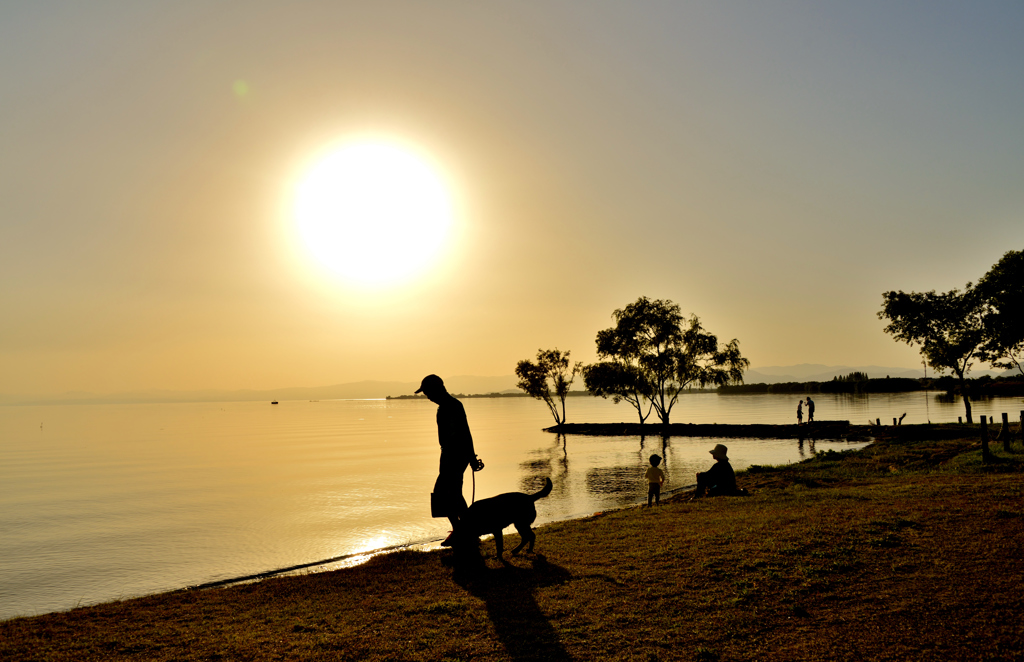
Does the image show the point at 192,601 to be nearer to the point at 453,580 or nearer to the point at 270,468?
the point at 453,580

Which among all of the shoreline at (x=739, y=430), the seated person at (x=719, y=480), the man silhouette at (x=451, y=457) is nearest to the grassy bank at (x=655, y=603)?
the man silhouette at (x=451, y=457)

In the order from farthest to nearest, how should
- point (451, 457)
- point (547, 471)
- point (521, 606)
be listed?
1. point (547, 471)
2. point (451, 457)
3. point (521, 606)

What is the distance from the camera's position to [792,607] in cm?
776

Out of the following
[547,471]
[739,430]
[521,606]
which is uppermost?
[521,606]

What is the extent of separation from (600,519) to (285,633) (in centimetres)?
1009

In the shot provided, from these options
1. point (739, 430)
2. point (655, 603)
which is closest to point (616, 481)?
point (655, 603)

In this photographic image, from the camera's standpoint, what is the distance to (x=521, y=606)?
8.50 metres

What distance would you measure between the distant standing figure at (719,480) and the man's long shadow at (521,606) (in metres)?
9.03

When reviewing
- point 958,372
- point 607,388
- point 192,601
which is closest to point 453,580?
point 192,601

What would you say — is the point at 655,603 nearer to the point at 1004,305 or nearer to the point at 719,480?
the point at 719,480

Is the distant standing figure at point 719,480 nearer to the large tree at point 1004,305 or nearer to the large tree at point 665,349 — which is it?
the large tree at point 1004,305

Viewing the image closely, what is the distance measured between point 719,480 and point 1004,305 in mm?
17081

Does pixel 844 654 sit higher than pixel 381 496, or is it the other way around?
→ pixel 844 654

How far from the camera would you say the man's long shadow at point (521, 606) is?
22.7ft
